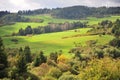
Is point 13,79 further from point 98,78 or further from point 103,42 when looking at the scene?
point 103,42

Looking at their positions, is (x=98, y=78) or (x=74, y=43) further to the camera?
(x=74, y=43)

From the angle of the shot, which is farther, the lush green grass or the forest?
the lush green grass

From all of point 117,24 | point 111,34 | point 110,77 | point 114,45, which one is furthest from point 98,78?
point 117,24

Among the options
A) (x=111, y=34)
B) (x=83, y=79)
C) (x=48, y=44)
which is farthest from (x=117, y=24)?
(x=83, y=79)

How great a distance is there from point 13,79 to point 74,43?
358 feet

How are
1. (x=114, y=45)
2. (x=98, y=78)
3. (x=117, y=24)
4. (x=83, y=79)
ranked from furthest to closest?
(x=117, y=24)
(x=114, y=45)
(x=83, y=79)
(x=98, y=78)

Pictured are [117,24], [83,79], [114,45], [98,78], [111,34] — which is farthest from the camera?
[117,24]

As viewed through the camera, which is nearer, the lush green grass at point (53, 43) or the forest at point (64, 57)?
the forest at point (64, 57)

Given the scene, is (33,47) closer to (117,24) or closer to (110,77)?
(117,24)

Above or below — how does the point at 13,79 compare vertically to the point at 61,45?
above

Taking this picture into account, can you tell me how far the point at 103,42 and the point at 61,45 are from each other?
2254cm

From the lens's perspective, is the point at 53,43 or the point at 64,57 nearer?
the point at 64,57

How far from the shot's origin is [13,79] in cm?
5744

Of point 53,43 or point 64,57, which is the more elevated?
point 64,57
